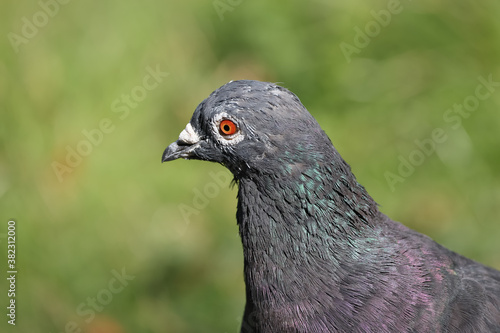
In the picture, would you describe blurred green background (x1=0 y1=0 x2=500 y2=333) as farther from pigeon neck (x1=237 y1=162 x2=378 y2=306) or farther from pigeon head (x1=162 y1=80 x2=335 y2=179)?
pigeon head (x1=162 y1=80 x2=335 y2=179)

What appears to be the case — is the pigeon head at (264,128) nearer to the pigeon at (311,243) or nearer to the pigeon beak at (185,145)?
the pigeon at (311,243)

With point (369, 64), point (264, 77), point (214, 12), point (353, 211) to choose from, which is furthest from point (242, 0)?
point (353, 211)

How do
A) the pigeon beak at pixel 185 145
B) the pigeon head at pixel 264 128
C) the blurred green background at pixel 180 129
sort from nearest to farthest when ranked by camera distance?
the pigeon head at pixel 264 128 → the pigeon beak at pixel 185 145 → the blurred green background at pixel 180 129

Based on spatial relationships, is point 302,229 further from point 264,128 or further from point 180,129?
point 180,129

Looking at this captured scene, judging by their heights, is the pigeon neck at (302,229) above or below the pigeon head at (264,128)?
below

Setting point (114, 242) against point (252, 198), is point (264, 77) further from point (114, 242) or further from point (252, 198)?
point (252, 198)

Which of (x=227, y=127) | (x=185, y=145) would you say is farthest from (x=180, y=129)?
(x=227, y=127)

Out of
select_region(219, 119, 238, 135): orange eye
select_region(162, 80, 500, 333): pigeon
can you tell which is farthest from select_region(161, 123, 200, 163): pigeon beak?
select_region(219, 119, 238, 135): orange eye

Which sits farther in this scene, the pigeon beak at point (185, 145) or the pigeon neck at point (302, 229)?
the pigeon beak at point (185, 145)

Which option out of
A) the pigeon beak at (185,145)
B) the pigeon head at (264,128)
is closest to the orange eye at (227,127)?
the pigeon head at (264,128)
